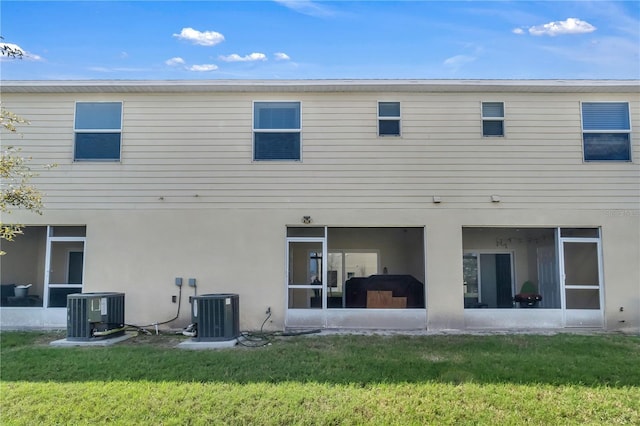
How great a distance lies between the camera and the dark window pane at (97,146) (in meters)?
10.2

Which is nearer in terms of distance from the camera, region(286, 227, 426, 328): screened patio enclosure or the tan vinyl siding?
region(286, 227, 426, 328): screened patio enclosure

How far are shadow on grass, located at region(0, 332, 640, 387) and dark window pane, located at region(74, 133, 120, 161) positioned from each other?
388cm

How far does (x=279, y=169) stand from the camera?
10008mm

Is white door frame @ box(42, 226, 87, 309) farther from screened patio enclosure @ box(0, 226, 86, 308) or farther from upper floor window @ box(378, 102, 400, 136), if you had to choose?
upper floor window @ box(378, 102, 400, 136)

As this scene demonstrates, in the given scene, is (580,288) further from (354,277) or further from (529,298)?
(354,277)

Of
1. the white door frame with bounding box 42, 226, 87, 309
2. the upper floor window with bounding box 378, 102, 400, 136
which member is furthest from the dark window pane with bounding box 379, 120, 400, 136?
the white door frame with bounding box 42, 226, 87, 309

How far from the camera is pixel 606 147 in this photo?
10055mm

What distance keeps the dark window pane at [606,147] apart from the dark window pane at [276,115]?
6.24 metres

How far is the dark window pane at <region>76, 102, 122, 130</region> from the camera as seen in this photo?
1022 cm

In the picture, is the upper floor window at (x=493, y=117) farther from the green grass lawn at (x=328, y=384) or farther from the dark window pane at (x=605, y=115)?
the green grass lawn at (x=328, y=384)

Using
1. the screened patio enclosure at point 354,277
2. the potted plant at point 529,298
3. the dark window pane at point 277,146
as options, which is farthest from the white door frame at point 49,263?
the potted plant at point 529,298

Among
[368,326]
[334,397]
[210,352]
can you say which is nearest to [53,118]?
[210,352]

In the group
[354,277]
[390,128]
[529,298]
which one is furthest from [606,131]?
[354,277]

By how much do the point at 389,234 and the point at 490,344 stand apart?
4587 millimetres
